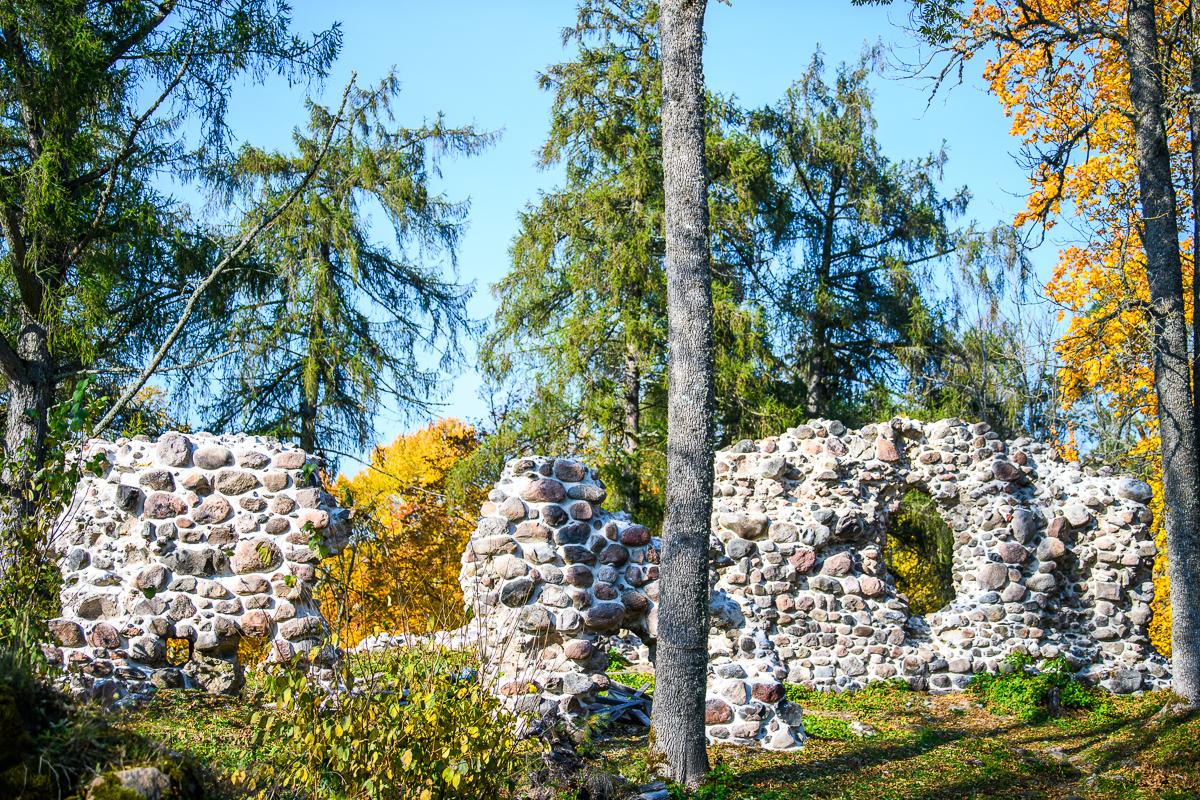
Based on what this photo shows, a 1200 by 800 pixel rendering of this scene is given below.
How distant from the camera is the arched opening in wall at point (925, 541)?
59.0 feet

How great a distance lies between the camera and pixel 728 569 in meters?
11.9

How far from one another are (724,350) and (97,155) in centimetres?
987

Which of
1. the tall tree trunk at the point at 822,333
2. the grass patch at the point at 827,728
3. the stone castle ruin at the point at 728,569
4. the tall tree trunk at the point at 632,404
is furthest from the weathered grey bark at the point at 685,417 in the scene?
the tall tree trunk at the point at 822,333

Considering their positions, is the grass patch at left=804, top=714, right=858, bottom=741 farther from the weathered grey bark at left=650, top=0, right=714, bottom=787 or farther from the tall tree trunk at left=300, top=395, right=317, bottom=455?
the tall tree trunk at left=300, top=395, right=317, bottom=455

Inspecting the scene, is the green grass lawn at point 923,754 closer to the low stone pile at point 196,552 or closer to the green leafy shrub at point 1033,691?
the green leafy shrub at point 1033,691

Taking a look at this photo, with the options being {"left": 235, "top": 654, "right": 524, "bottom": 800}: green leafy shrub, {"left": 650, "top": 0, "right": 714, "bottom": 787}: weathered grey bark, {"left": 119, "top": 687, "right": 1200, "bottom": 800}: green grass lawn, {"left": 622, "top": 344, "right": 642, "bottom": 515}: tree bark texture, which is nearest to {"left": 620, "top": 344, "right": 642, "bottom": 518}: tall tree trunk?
{"left": 622, "top": 344, "right": 642, "bottom": 515}: tree bark texture

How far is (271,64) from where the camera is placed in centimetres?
1254

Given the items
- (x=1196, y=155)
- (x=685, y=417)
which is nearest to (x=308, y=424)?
(x=685, y=417)

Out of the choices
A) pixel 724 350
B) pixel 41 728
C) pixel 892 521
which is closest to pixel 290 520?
pixel 41 728

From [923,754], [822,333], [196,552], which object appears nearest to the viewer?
[196,552]

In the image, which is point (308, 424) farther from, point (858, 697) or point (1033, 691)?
point (1033, 691)

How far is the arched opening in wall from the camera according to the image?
17984mm

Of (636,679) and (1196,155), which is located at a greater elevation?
(1196,155)

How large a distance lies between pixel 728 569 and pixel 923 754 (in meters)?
3.61
